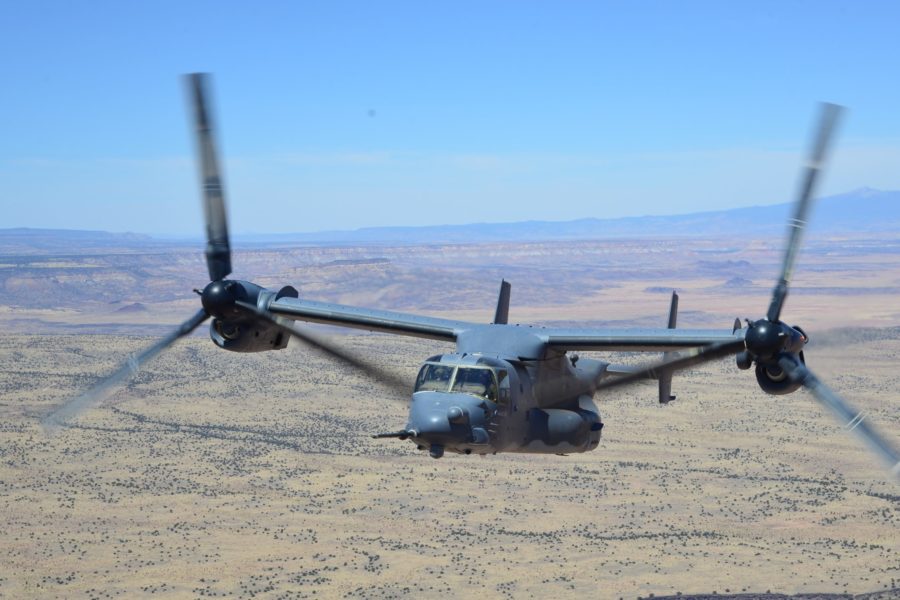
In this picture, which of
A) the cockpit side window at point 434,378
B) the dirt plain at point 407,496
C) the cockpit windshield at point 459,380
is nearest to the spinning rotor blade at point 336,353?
the cockpit side window at point 434,378

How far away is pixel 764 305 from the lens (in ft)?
584

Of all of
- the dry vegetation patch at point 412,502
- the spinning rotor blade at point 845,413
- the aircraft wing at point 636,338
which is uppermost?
the aircraft wing at point 636,338

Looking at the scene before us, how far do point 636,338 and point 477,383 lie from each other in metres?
3.92

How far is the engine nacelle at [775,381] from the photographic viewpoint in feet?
81.5

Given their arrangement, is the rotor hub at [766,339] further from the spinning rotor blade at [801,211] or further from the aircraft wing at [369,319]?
the aircraft wing at [369,319]

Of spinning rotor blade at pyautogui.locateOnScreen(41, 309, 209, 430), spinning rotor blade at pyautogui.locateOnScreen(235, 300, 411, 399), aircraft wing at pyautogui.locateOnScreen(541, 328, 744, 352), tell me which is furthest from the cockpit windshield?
spinning rotor blade at pyautogui.locateOnScreen(41, 309, 209, 430)

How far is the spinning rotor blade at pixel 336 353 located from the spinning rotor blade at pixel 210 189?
Answer: 1336 millimetres

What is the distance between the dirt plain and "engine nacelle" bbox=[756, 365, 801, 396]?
1458 mm

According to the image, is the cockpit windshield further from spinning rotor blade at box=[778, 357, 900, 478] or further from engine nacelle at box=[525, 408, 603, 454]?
spinning rotor blade at box=[778, 357, 900, 478]

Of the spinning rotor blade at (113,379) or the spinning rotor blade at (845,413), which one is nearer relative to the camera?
the spinning rotor blade at (845,413)

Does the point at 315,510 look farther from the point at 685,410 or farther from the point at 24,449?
the point at 685,410

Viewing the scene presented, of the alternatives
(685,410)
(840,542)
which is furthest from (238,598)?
(685,410)

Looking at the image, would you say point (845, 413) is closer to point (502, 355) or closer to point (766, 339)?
point (766, 339)

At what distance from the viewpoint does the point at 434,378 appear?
26.0 metres
